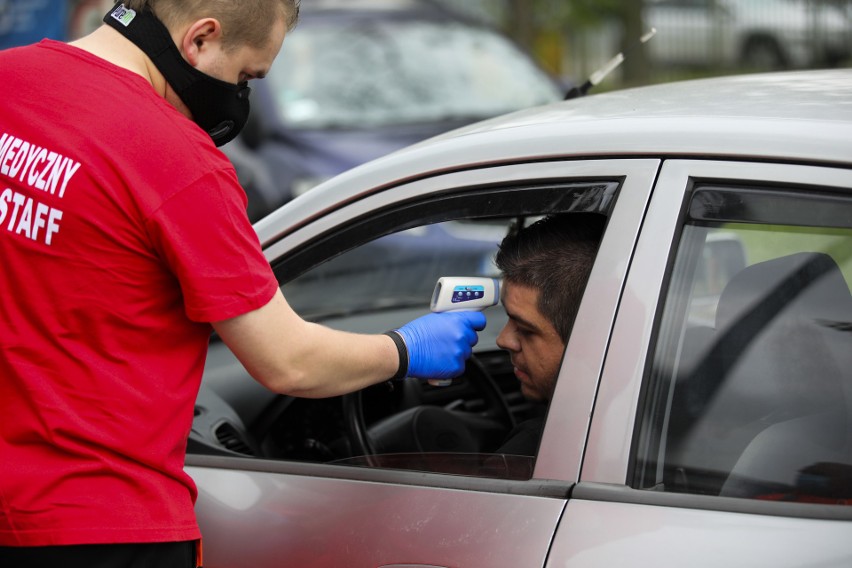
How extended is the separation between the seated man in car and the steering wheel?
1.17 ft

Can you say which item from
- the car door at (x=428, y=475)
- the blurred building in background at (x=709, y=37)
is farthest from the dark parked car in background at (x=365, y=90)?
the blurred building in background at (x=709, y=37)

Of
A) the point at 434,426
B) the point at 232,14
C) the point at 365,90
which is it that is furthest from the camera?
the point at 365,90

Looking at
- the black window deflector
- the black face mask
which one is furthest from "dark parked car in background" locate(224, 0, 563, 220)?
the black window deflector

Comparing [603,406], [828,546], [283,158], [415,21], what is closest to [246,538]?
[603,406]

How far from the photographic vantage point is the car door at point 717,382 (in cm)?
173

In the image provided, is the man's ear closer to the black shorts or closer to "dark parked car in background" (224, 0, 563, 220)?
the black shorts

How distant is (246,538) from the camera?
2.14 m

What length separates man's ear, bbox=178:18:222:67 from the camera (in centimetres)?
190

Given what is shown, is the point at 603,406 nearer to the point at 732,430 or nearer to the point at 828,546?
the point at 732,430

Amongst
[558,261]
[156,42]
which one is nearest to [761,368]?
[558,261]

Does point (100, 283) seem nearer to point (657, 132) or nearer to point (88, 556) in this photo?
point (88, 556)

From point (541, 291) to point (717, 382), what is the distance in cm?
53

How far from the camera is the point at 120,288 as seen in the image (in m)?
1.83

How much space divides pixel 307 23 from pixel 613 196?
5854 mm
